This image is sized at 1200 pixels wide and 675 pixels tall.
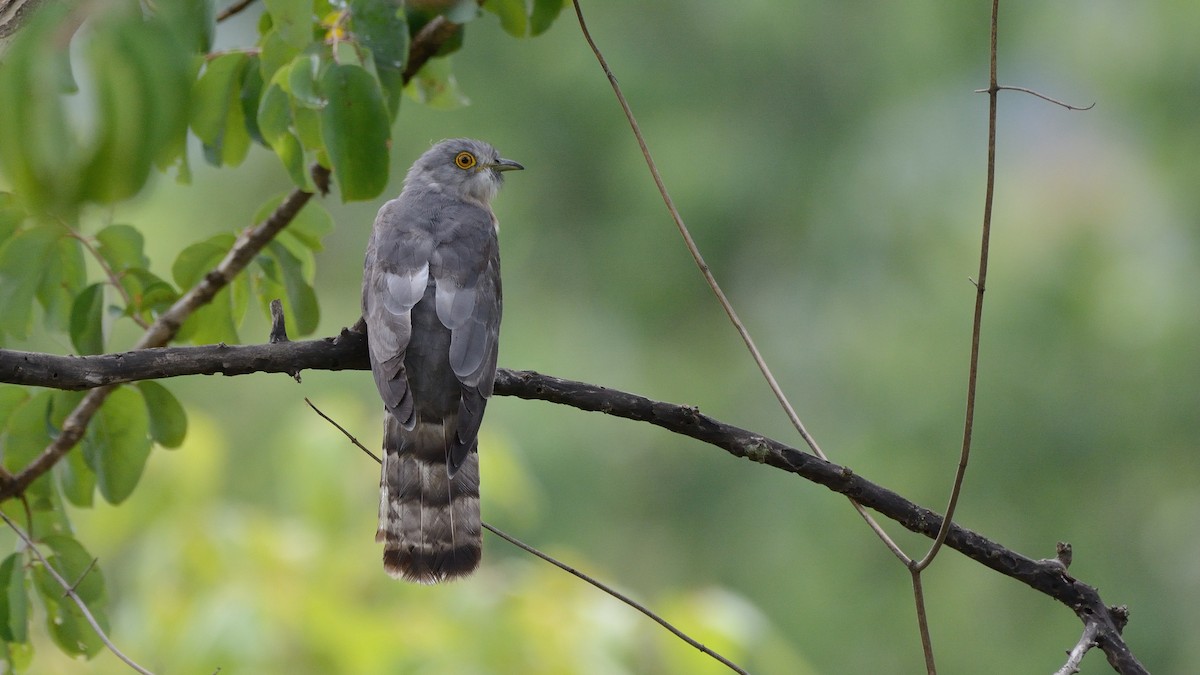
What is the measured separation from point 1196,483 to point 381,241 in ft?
27.4

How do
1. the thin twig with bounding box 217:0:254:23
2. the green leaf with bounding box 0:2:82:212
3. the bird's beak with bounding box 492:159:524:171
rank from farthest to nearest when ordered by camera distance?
the bird's beak with bounding box 492:159:524:171
the thin twig with bounding box 217:0:254:23
the green leaf with bounding box 0:2:82:212

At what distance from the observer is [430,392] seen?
11.1ft

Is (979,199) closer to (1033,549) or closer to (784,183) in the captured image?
(784,183)

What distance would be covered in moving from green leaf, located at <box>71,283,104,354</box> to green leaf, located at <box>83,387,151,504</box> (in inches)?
5.5

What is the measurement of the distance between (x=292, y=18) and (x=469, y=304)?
1167 millimetres

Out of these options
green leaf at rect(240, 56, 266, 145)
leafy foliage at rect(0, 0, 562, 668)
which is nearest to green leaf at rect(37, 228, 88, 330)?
leafy foliage at rect(0, 0, 562, 668)

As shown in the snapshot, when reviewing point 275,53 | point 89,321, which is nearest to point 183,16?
point 275,53

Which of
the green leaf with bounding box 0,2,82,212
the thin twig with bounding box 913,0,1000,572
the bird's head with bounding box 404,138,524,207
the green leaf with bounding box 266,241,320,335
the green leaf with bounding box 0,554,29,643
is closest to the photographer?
the green leaf with bounding box 0,2,82,212

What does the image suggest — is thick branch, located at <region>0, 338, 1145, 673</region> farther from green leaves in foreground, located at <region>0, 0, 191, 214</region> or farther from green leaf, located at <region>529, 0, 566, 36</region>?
green leaves in foreground, located at <region>0, 0, 191, 214</region>

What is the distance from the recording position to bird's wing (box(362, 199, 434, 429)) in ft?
10.4

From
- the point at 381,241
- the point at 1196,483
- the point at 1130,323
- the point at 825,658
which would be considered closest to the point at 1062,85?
the point at 1130,323

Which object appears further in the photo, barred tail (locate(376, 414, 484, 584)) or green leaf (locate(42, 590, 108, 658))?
barred tail (locate(376, 414, 484, 584))

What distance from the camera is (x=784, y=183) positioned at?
449 inches

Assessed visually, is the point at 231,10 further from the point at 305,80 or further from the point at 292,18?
the point at 305,80
